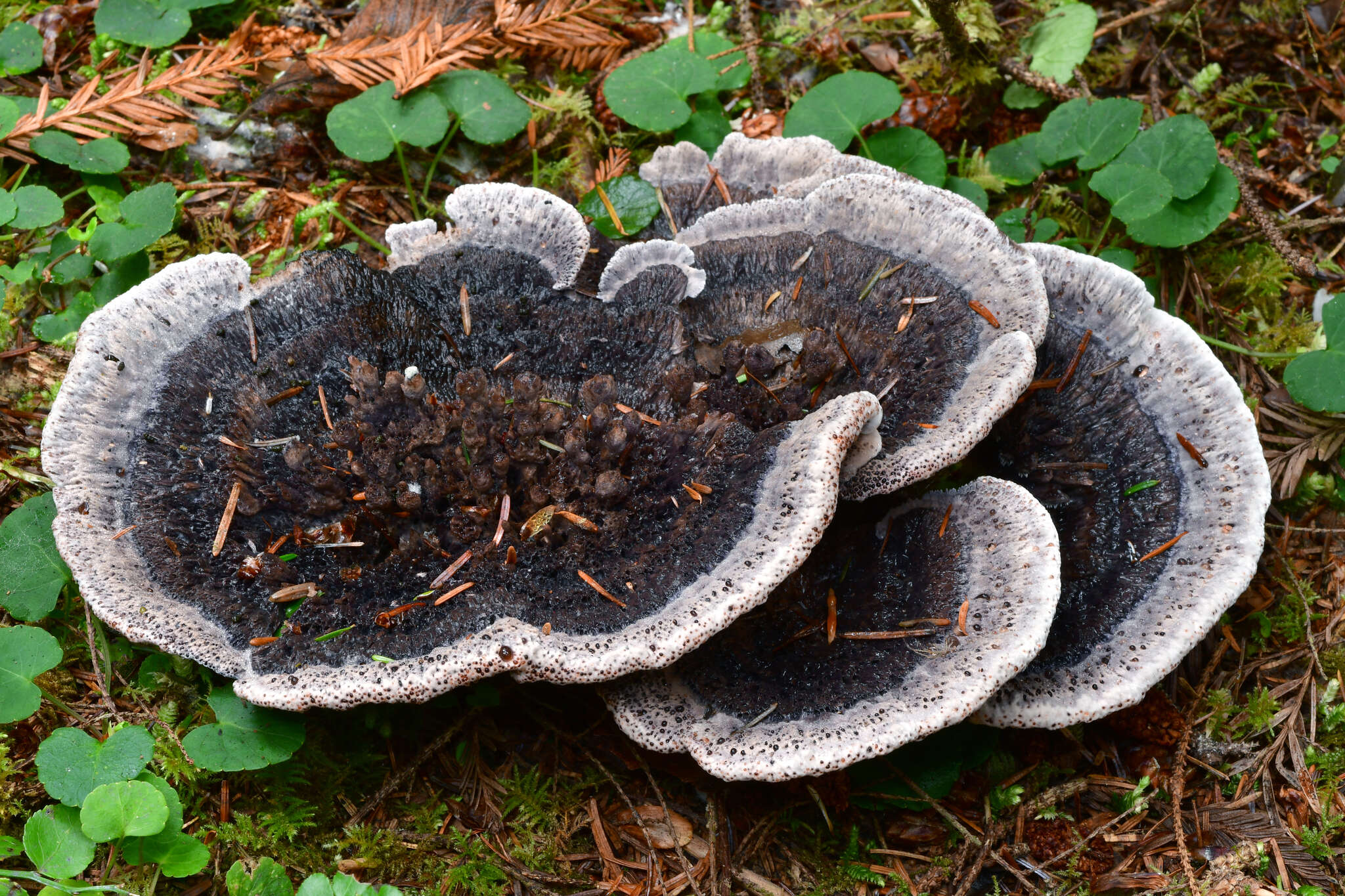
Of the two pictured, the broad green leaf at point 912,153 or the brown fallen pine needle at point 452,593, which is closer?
the brown fallen pine needle at point 452,593

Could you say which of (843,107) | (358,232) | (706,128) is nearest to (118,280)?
(358,232)

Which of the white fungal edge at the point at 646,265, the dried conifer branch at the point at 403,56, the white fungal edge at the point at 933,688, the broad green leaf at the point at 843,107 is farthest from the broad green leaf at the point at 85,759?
the broad green leaf at the point at 843,107

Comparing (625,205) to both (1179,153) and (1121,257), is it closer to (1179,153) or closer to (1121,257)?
(1121,257)

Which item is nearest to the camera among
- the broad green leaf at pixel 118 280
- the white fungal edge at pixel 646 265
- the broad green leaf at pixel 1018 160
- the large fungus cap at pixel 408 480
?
the large fungus cap at pixel 408 480

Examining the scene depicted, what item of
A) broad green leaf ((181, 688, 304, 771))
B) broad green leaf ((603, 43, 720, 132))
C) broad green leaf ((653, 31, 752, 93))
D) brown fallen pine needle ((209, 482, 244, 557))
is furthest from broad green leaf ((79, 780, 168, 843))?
broad green leaf ((653, 31, 752, 93))

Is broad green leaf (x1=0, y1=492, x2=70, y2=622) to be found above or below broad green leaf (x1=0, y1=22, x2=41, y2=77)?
below

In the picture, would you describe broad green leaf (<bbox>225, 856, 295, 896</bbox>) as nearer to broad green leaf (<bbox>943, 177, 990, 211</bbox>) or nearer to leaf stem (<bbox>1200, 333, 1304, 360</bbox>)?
broad green leaf (<bbox>943, 177, 990, 211</bbox>)

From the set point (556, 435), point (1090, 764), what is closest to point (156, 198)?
point (556, 435)

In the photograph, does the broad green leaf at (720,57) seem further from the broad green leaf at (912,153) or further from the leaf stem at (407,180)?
the leaf stem at (407,180)
